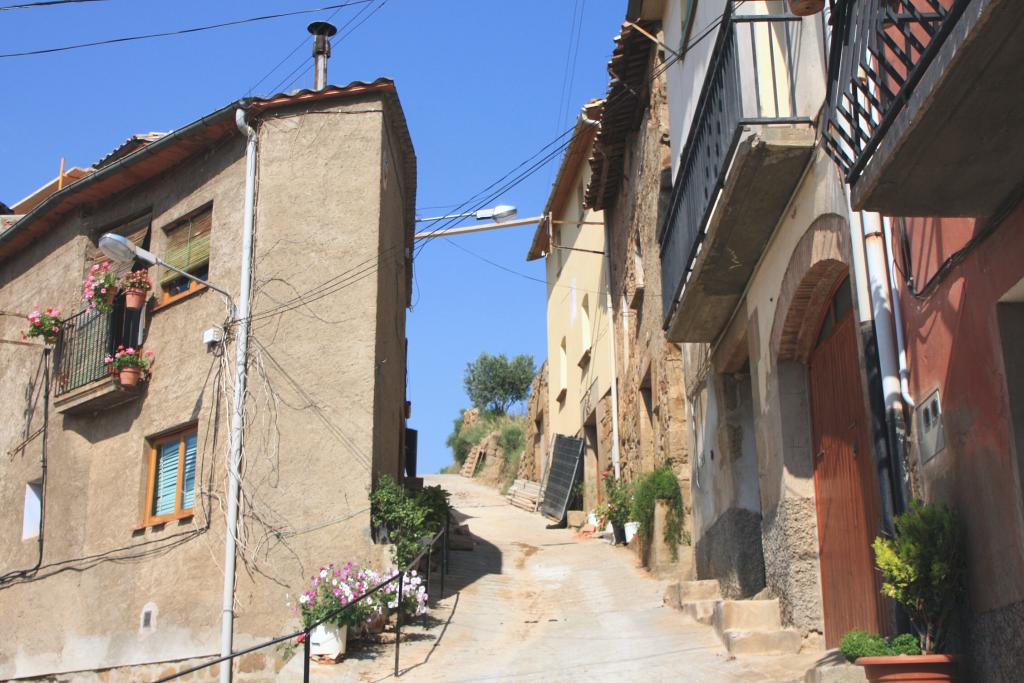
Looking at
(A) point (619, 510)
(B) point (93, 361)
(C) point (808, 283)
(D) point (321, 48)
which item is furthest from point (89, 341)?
(C) point (808, 283)

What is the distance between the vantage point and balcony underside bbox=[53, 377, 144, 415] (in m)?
13.3

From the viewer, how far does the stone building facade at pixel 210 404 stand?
461 inches

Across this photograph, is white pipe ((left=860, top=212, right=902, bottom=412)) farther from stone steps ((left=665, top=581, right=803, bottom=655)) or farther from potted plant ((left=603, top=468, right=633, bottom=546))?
potted plant ((left=603, top=468, right=633, bottom=546))

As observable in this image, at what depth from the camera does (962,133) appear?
188 inches

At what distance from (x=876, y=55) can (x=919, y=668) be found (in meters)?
3.03

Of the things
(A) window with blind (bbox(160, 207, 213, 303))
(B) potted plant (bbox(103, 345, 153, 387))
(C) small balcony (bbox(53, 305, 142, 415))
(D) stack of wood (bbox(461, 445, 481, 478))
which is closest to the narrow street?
(B) potted plant (bbox(103, 345, 153, 387))

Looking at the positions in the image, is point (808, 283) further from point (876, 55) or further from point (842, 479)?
point (876, 55)

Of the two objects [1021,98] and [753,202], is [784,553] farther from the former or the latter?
[1021,98]

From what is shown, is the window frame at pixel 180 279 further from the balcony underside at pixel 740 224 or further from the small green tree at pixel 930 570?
the small green tree at pixel 930 570

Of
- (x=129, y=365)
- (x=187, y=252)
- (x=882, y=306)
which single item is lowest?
(x=882, y=306)

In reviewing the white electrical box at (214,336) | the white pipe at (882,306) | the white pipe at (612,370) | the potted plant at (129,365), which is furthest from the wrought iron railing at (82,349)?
the white pipe at (882,306)

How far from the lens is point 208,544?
469 inches

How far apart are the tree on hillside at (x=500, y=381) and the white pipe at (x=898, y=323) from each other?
40.1m

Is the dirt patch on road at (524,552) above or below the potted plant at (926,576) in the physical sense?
above
